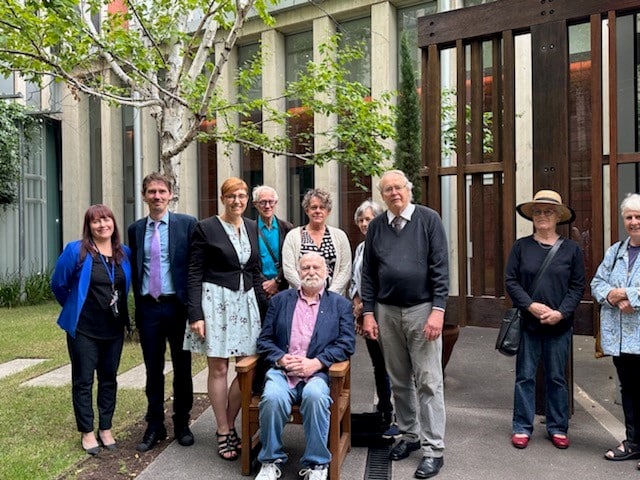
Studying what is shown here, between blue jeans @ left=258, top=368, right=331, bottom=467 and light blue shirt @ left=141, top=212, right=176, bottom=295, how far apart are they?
1.09 metres

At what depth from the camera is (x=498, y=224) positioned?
5.47m

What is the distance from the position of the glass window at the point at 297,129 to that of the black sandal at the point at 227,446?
8850 millimetres

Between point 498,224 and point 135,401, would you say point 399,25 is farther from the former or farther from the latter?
point 135,401

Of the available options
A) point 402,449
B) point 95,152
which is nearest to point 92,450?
point 402,449

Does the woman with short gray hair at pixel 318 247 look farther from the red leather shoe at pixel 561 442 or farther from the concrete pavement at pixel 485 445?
the red leather shoe at pixel 561 442

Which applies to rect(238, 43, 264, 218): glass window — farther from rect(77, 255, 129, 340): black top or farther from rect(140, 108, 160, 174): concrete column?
rect(77, 255, 129, 340): black top

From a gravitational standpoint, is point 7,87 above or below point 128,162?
above

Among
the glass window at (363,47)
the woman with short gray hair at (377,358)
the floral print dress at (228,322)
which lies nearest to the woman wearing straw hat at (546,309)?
the woman with short gray hair at (377,358)

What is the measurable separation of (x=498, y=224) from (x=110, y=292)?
3.37m

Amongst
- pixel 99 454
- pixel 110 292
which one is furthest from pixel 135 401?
pixel 110 292

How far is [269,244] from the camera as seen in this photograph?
16.1 feet

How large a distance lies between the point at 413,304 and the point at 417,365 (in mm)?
414

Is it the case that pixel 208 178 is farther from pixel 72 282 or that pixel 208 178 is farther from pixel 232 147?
pixel 72 282

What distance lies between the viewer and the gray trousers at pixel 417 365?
3.92 metres
